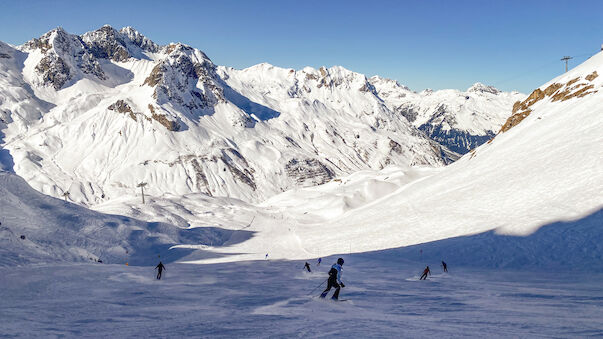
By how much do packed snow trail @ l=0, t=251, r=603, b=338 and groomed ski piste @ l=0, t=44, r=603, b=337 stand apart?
80 mm

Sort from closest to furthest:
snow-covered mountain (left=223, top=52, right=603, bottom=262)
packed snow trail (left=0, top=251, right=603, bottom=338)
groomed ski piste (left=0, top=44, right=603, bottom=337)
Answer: packed snow trail (left=0, top=251, right=603, bottom=338) < groomed ski piste (left=0, top=44, right=603, bottom=337) < snow-covered mountain (left=223, top=52, right=603, bottom=262)

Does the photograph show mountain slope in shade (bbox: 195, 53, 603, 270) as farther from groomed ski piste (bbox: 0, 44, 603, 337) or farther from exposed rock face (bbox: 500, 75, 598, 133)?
exposed rock face (bbox: 500, 75, 598, 133)

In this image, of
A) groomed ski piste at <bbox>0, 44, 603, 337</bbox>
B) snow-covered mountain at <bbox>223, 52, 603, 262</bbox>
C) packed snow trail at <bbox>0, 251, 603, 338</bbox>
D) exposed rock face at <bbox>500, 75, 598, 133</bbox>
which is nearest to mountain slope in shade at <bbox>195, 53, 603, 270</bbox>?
snow-covered mountain at <bbox>223, 52, 603, 262</bbox>

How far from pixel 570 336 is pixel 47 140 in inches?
9029

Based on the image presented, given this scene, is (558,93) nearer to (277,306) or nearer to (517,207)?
(517,207)

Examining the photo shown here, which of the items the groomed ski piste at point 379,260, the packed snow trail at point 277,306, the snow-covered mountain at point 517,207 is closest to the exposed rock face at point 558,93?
the snow-covered mountain at point 517,207

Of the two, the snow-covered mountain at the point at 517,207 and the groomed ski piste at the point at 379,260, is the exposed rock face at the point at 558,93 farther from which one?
the groomed ski piste at the point at 379,260

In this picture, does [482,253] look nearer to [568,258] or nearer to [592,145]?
[568,258]

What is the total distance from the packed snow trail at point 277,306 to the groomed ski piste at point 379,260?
0.08 m

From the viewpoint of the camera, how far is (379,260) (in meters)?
37.2

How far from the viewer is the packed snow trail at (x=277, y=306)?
994 cm

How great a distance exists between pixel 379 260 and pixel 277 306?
25.1m

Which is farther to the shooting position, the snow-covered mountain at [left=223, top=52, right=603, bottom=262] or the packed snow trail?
the snow-covered mountain at [left=223, top=52, right=603, bottom=262]

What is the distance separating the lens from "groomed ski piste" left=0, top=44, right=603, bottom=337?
10977 mm
